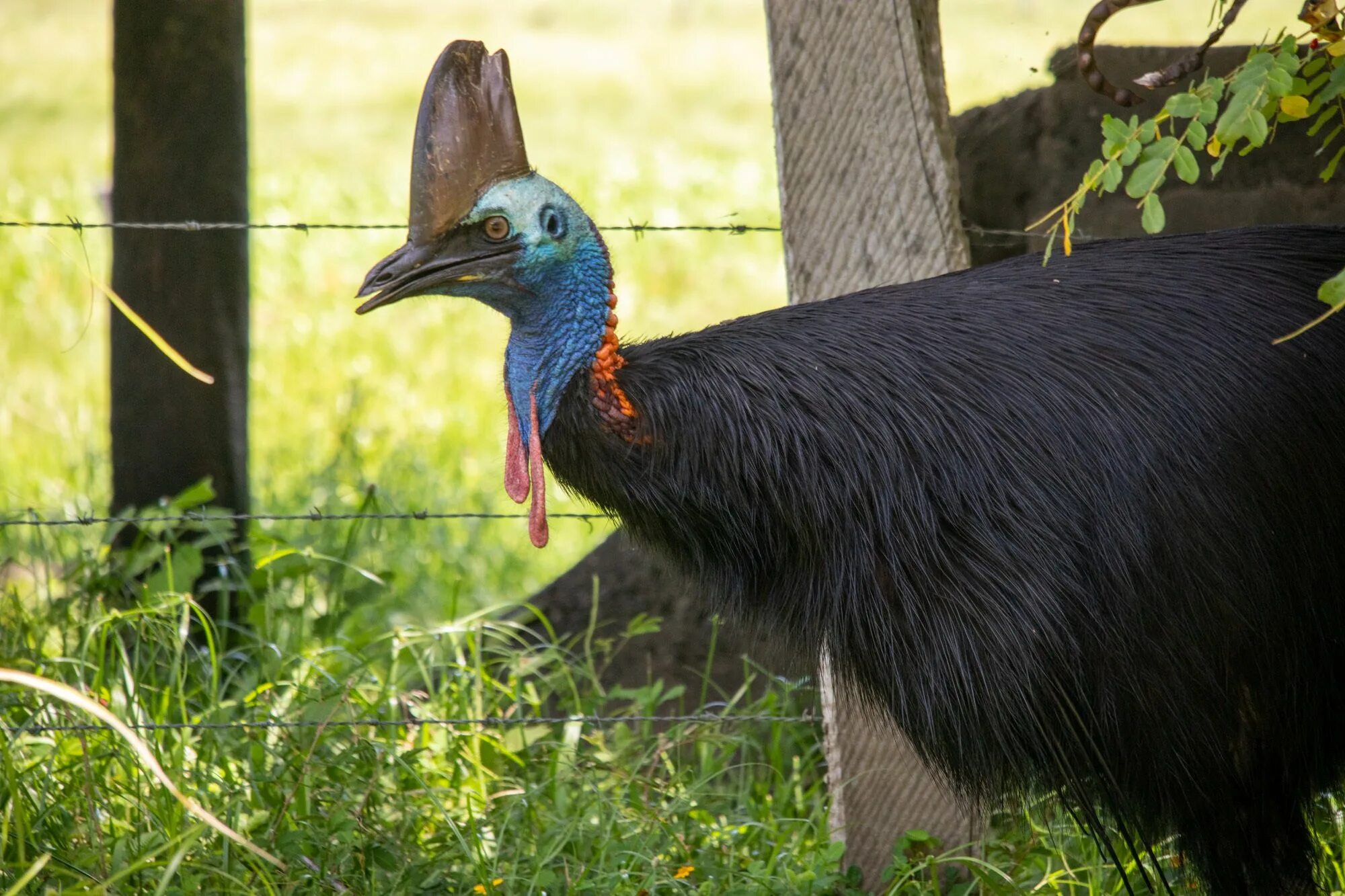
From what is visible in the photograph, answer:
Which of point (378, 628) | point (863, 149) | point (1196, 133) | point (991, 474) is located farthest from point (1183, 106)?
point (378, 628)

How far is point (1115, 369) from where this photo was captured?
2115 millimetres

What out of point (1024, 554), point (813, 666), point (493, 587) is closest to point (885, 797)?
point (813, 666)

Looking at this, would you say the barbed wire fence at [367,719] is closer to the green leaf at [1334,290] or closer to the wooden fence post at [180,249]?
the wooden fence post at [180,249]

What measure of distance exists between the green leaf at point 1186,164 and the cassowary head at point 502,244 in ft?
2.66

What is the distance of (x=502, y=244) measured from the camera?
2129 millimetres

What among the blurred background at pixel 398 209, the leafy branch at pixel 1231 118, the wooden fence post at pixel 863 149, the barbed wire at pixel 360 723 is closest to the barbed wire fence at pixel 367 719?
the barbed wire at pixel 360 723

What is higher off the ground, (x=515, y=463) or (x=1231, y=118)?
(x=1231, y=118)

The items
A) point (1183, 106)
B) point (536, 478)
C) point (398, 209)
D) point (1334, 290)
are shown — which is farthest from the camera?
point (398, 209)

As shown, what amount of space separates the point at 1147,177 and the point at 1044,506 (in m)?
0.47

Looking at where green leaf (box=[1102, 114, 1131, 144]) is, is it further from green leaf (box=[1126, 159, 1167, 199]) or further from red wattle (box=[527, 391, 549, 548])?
red wattle (box=[527, 391, 549, 548])

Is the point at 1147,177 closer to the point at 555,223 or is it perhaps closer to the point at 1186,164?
the point at 1186,164

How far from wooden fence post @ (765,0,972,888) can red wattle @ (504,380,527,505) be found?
2.74 ft

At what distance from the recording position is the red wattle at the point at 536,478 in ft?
7.13

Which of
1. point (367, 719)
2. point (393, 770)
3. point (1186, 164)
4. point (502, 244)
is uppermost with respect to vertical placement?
point (1186, 164)
